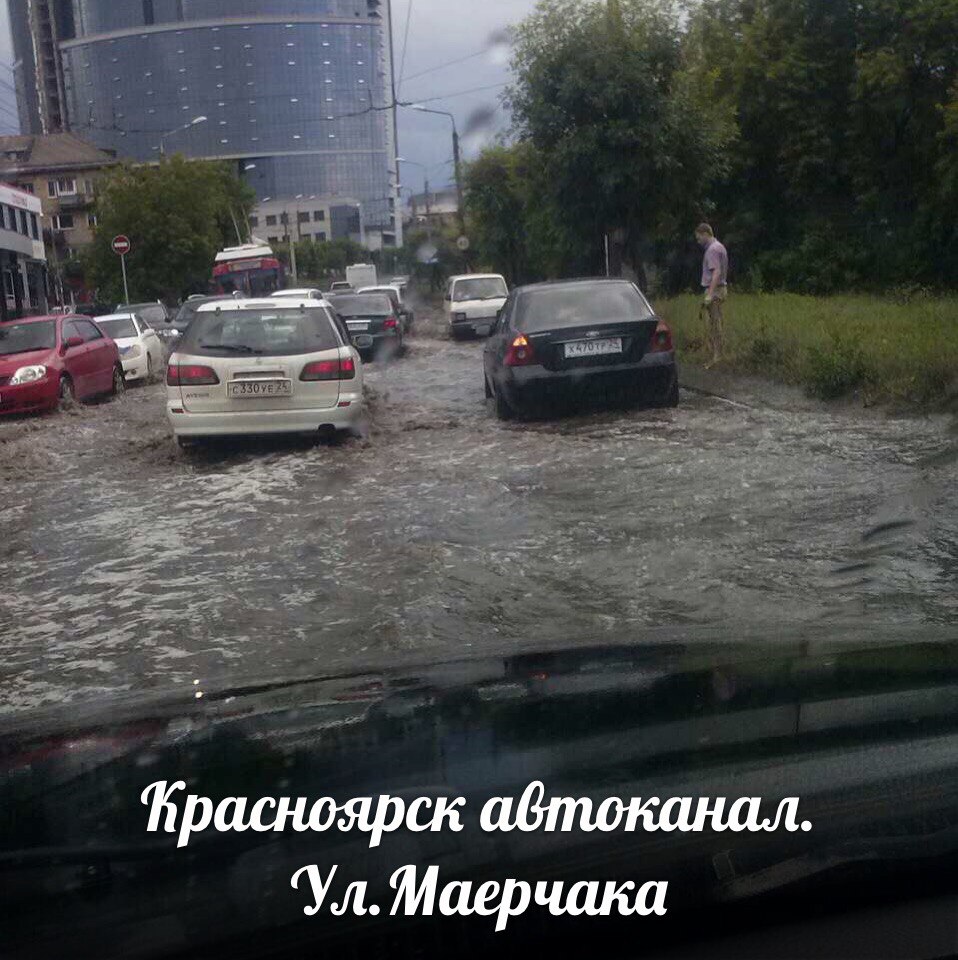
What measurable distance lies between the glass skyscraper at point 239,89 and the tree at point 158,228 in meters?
69.7

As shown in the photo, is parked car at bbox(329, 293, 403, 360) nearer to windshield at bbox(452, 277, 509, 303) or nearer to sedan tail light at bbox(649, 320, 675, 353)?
A: windshield at bbox(452, 277, 509, 303)

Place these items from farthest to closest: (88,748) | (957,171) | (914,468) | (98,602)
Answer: (957,171) < (914,468) < (98,602) < (88,748)

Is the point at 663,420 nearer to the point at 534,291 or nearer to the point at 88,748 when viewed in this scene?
the point at 534,291

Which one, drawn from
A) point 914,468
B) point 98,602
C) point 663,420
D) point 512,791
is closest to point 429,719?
point 512,791

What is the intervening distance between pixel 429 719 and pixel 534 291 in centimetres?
1118

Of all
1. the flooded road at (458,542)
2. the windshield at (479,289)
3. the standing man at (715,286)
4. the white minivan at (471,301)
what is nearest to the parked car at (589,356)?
the flooded road at (458,542)

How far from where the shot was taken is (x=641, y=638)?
3.22 m

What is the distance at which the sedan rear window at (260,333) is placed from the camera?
11.3 meters

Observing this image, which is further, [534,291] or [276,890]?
[534,291]

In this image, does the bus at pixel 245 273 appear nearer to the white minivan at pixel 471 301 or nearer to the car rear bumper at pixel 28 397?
the white minivan at pixel 471 301

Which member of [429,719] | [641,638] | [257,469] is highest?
[429,719]

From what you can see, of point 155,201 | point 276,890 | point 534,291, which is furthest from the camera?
point 155,201

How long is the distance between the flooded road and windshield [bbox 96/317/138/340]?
35.3 ft

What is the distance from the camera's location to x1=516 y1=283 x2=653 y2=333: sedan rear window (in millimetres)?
12400
